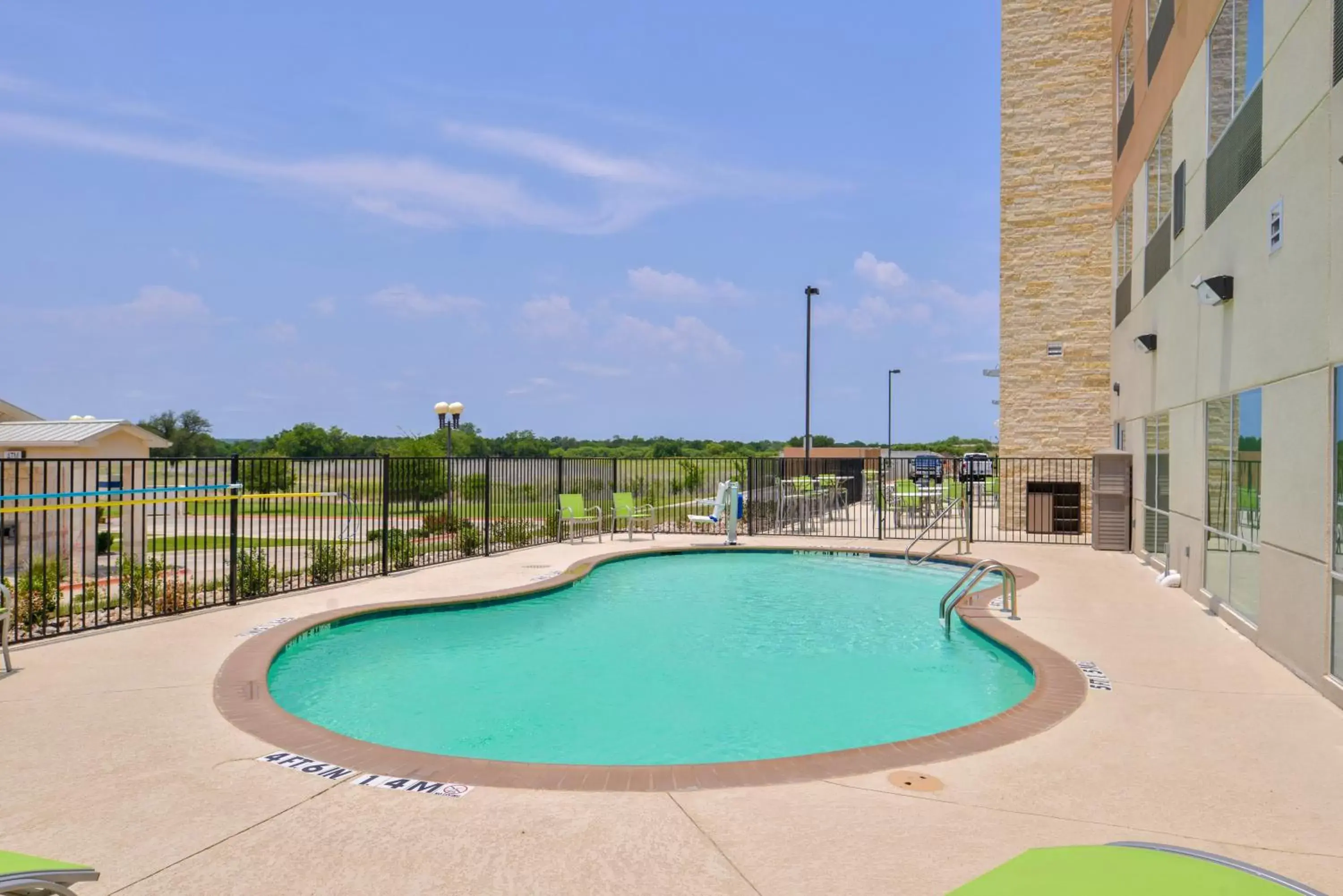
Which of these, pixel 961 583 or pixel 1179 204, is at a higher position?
pixel 1179 204

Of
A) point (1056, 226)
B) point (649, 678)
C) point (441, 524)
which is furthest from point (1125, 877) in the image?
point (1056, 226)

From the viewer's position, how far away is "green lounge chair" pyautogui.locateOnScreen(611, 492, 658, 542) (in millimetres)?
18062

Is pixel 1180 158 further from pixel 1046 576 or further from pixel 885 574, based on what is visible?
pixel 885 574

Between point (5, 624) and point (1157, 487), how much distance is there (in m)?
14.3

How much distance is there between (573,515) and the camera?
56.7ft

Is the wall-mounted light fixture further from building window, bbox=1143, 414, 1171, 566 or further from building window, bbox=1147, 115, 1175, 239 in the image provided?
building window, bbox=1143, 414, 1171, 566

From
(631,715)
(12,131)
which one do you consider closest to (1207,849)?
(631,715)

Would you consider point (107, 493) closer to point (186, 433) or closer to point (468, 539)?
point (468, 539)

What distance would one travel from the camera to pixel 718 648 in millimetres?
8969

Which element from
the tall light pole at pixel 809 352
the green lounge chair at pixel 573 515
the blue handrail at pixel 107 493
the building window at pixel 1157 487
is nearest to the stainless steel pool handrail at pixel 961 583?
the building window at pixel 1157 487

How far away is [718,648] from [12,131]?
16.2m

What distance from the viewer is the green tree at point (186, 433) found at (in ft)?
217

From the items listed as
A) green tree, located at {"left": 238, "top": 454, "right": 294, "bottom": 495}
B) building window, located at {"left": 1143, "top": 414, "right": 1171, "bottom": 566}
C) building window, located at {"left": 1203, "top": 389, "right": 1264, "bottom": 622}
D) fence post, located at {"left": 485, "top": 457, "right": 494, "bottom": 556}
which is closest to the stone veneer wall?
building window, located at {"left": 1143, "top": 414, "right": 1171, "bottom": 566}

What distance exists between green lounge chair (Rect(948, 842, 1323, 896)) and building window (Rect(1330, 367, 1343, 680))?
473cm
